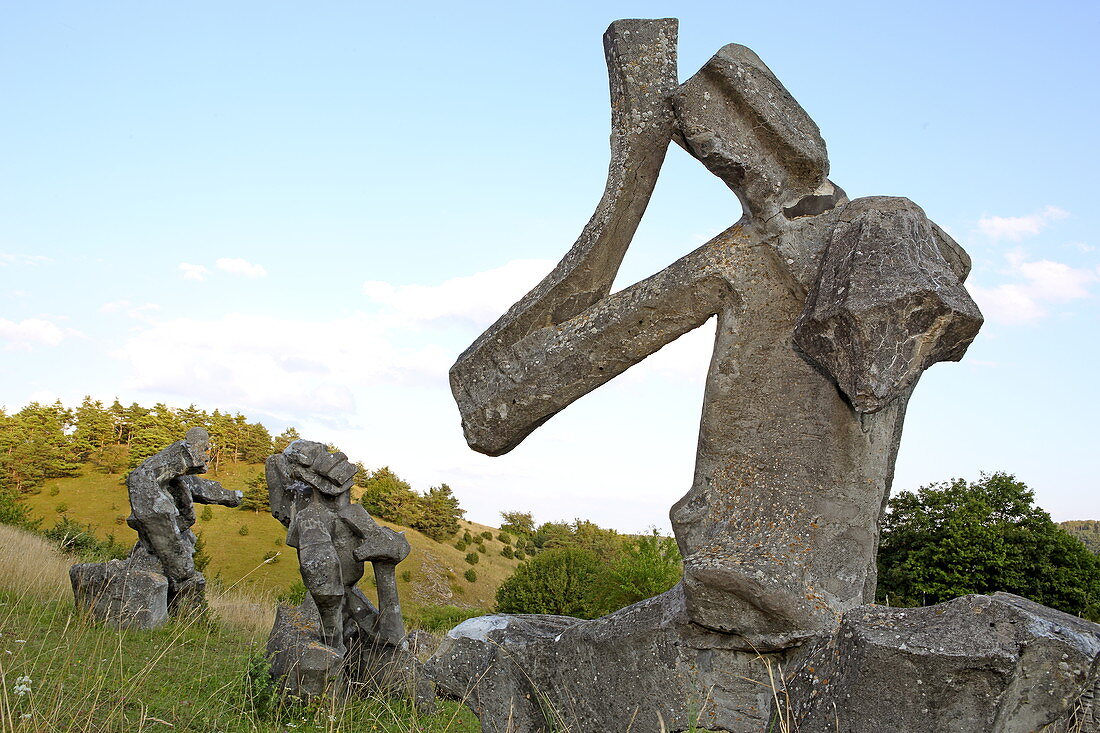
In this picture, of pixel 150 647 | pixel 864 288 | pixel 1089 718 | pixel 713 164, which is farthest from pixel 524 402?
pixel 150 647

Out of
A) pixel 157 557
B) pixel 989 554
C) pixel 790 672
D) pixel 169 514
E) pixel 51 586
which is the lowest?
pixel 51 586

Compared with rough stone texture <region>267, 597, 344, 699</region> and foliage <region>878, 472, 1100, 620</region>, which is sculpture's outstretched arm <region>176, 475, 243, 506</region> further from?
foliage <region>878, 472, 1100, 620</region>

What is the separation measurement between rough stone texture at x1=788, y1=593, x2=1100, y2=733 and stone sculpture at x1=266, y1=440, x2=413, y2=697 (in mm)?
5955

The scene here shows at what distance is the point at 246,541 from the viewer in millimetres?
21281

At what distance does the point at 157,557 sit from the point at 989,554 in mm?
10017

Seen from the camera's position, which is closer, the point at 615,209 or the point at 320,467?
the point at 615,209

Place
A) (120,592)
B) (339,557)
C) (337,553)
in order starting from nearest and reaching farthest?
(337,553), (339,557), (120,592)

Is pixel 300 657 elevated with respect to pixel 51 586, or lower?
elevated

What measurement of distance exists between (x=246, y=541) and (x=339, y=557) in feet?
46.7

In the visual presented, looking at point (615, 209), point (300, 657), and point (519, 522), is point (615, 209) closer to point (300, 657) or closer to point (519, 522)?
point (300, 657)

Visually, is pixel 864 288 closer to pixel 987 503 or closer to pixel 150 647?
pixel 987 503

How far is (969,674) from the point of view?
224 cm

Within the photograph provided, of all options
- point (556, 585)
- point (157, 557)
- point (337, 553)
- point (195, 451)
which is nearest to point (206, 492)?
point (195, 451)

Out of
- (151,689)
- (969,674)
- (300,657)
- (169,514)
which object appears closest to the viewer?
(969,674)
